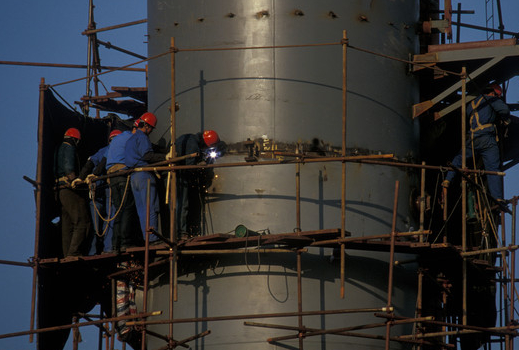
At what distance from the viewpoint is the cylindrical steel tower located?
22484 millimetres

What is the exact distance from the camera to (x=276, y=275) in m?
22.5

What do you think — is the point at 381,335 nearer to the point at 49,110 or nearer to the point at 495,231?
the point at 495,231

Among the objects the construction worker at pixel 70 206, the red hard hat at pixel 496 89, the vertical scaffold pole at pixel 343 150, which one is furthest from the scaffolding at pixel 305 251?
the red hard hat at pixel 496 89

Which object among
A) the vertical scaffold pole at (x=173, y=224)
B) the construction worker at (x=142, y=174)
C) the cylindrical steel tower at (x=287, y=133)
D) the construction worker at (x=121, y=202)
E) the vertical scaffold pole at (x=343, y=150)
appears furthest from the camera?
the construction worker at (x=121, y=202)

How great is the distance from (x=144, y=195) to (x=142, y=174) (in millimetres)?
410

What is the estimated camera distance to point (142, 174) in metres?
23.6

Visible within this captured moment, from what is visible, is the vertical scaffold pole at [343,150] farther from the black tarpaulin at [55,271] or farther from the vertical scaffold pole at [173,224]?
the black tarpaulin at [55,271]

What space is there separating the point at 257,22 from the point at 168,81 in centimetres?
223

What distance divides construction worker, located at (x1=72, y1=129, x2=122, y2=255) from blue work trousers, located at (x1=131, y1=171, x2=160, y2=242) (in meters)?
1.35

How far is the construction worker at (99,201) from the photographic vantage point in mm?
25328

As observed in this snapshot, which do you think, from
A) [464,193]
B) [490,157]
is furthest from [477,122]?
[464,193]

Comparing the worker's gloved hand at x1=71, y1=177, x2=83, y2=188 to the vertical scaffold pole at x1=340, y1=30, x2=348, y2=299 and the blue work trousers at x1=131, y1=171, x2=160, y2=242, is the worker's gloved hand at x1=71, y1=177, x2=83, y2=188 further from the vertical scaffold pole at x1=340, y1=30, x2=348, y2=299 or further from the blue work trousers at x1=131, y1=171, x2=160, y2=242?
Result: the vertical scaffold pole at x1=340, y1=30, x2=348, y2=299

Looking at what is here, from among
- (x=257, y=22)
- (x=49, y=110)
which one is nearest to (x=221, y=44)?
(x=257, y=22)

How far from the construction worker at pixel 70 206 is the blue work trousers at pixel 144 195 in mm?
2150
